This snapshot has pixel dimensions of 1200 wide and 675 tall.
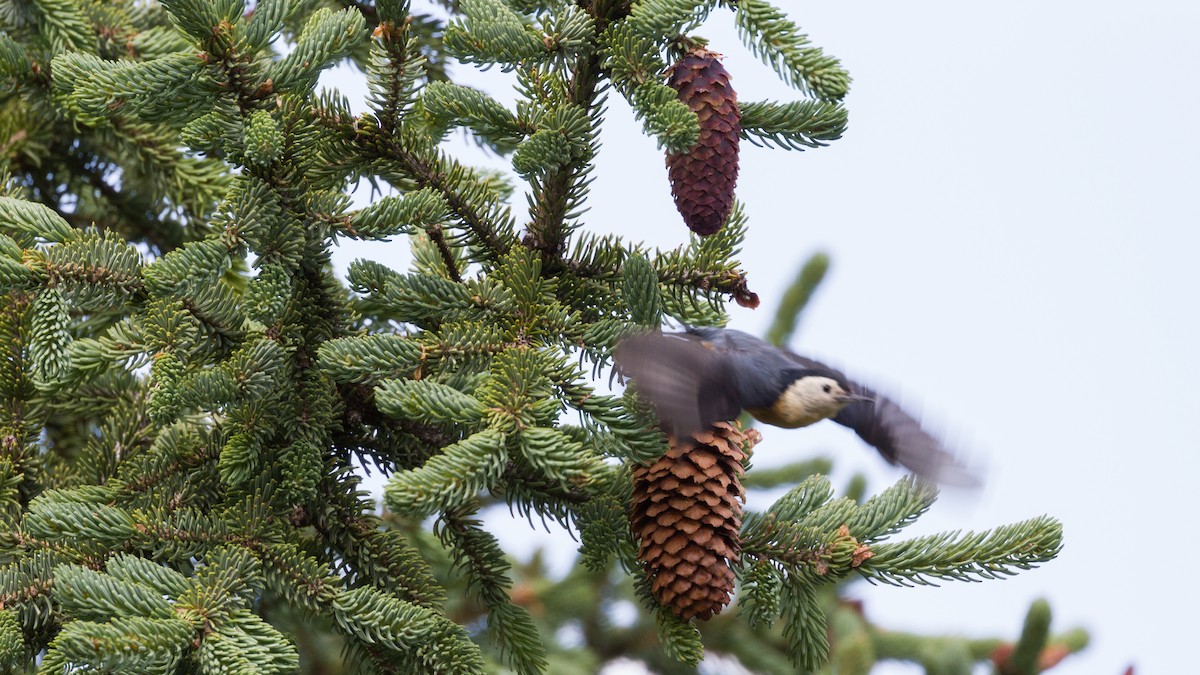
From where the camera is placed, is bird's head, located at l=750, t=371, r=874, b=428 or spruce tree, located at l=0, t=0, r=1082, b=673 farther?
bird's head, located at l=750, t=371, r=874, b=428

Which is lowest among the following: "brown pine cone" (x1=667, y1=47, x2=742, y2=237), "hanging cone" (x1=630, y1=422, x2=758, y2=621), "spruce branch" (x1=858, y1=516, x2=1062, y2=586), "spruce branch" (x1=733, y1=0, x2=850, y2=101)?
"hanging cone" (x1=630, y1=422, x2=758, y2=621)

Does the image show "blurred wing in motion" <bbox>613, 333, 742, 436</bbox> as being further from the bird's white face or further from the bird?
the bird's white face

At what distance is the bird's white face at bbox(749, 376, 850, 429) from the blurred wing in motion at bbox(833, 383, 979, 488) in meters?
0.05

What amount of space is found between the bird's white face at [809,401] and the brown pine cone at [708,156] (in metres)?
0.24

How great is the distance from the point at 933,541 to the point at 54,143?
71.5 inches

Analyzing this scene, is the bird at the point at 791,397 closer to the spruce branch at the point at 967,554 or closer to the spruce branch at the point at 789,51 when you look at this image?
the spruce branch at the point at 967,554

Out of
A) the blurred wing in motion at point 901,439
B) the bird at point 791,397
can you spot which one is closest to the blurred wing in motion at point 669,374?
the bird at point 791,397

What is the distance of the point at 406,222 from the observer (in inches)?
58.4

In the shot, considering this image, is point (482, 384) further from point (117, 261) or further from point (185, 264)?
point (117, 261)

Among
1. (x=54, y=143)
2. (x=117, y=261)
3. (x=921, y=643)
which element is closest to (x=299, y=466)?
(x=117, y=261)

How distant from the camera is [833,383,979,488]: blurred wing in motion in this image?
1.50m

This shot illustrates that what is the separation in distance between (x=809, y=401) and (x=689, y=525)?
23 cm

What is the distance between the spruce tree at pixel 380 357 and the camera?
1.35 meters

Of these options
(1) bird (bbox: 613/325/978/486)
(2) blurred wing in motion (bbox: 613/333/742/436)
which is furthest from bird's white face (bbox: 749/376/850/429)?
(2) blurred wing in motion (bbox: 613/333/742/436)
